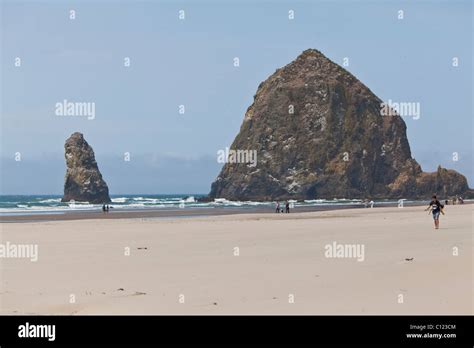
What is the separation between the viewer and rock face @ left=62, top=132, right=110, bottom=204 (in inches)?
5418

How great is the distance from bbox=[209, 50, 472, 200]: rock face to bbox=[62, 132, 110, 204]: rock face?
29298 mm

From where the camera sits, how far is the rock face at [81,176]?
138 m

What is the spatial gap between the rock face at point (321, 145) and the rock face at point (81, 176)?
2930 centimetres

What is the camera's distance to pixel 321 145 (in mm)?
162875

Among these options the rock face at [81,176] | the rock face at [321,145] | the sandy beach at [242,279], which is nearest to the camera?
the sandy beach at [242,279]

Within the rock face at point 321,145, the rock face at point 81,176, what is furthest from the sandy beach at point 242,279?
the rock face at point 321,145

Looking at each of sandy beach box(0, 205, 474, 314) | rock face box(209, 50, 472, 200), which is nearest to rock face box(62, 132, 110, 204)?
rock face box(209, 50, 472, 200)

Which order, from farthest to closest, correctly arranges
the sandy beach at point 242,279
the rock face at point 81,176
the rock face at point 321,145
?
the rock face at point 321,145
the rock face at point 81,176
the sandy beach at point 242,279

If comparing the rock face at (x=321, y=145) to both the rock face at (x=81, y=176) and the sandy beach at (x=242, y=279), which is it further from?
the sandy beach at (x=242, y=279)

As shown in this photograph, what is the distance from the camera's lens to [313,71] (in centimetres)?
17312

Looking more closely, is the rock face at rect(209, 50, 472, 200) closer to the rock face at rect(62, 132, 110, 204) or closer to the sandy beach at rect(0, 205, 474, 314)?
the rock face at rect(62, 132, 110, 204)
